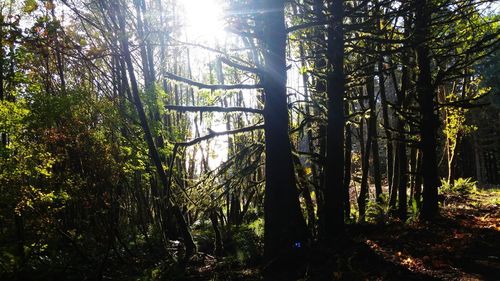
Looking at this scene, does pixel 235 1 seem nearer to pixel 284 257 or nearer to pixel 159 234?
pixel 284 257

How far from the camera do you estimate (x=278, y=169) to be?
6965mm

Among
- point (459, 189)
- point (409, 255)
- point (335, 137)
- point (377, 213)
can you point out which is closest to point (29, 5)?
point (335, 137)

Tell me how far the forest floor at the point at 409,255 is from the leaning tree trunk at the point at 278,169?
435 mm

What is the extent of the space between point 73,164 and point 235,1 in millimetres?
5082

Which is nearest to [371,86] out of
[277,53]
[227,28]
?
[277,53]

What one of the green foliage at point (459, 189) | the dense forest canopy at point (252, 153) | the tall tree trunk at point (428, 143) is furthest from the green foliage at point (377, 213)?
the green foliage at point (459, 189)

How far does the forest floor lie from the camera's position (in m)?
5.26

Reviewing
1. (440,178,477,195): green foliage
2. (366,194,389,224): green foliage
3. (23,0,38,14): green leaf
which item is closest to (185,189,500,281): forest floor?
(366,194,389,224): green foliage

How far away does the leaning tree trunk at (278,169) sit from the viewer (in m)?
6.78

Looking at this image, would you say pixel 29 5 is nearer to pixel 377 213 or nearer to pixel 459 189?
pixel 377 213

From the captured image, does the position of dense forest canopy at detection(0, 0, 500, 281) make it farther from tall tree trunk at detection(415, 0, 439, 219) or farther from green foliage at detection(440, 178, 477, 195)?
green foliage at detection(440, 178, 477, 195)

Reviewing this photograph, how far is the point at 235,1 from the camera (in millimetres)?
7086

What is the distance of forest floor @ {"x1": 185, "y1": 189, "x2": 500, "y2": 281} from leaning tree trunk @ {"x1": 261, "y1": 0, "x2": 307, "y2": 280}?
1.43 feet

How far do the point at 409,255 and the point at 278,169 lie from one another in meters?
2.60
